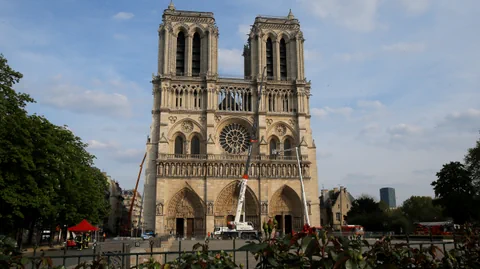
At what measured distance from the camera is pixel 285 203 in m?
43.6

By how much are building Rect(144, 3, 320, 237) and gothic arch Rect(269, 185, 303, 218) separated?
0.34 ft

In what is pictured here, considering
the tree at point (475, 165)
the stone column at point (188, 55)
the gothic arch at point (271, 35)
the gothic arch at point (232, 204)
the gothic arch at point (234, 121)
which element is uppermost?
the gothic arch at point (271, 35)

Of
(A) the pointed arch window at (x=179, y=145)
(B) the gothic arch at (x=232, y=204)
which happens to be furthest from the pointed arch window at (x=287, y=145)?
(A) the pointed arch window at (x=179, y=145)

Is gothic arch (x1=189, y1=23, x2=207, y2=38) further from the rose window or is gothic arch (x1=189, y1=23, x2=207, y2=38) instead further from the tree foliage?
the tree foliage

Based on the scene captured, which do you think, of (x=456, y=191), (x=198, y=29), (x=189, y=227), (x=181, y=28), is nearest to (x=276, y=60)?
(x=198, y=29)

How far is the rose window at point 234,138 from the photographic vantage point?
147 feet

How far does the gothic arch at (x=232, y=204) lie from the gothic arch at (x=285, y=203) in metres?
1.73

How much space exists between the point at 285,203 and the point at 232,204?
565cm

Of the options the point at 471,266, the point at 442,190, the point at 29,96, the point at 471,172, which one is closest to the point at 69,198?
the point at 29,96

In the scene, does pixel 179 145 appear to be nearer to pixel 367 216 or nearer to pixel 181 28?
pixel 181 28

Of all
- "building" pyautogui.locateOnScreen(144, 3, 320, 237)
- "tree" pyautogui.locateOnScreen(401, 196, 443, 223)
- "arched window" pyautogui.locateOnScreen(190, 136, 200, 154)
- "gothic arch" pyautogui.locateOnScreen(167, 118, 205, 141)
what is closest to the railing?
"building" pyautogui.locateOnScreen(144, 3, 320, 237)

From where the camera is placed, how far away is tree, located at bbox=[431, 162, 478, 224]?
36250 millimetres

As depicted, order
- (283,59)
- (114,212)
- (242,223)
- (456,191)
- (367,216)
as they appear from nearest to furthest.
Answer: (456,191), (242,223), (283,59), (367,216), (114,212)

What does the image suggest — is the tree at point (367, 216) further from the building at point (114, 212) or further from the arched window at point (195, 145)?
the building at point (114, 212)
